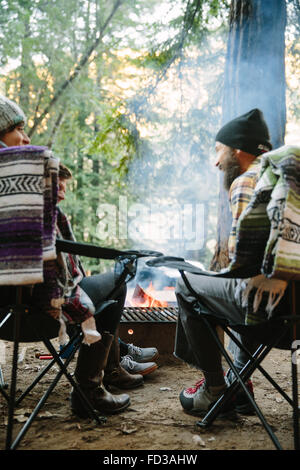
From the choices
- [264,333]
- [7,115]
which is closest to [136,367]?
[264,333]

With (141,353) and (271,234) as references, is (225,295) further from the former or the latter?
(141,353)

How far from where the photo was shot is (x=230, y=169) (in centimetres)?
243

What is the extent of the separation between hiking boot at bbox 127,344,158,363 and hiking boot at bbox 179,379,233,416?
790 mm

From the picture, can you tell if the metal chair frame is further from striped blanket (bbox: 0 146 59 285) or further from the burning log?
the burning log

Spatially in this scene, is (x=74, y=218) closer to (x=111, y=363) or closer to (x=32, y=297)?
(x=111, y=363)

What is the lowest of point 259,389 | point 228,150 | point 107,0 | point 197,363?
point 259,389

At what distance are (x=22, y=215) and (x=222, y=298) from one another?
105 cm

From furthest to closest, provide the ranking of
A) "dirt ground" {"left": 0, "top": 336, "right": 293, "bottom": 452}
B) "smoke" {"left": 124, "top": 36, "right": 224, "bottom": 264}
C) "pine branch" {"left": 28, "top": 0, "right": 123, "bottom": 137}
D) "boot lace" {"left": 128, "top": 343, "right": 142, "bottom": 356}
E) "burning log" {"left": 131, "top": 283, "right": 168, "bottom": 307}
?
"pine branch" {"left": 28, "top": 0, "right": 123, "bottom": 137}, "smoke" {"left": 124, "top": 36, "right": 224, "bottom": 264}, "burning log" {"left": 131, "top": 283, "right": 168, "bottom": 307}, "boot lace" {"left": 128, "top": 343, "right": 142, "bottom": 356}, "dirt ground" {"left": 0, "top": 336, "right": 293, "bottom": 452}

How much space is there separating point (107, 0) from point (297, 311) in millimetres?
9490

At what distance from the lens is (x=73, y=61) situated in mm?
8758

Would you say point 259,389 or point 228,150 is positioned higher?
point 228,150

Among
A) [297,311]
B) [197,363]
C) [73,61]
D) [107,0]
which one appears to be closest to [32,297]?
[197,363]

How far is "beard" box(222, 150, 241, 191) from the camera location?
94.9 inches
